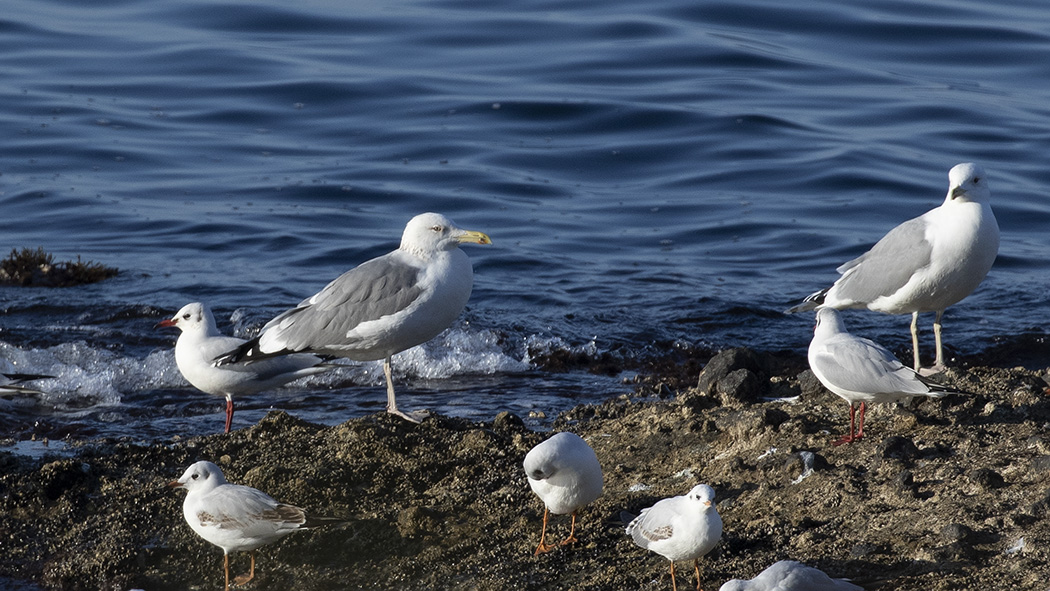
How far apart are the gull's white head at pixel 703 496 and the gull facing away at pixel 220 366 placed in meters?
3.61

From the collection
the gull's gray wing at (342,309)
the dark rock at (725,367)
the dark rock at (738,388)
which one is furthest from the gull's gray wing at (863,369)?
the gull's gray wing at (342,309)

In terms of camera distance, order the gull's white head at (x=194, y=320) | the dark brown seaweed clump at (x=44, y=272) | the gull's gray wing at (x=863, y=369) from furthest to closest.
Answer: the dark brown seaweed clump at (x=44, y=272) < the gull's white head at (x=194, y=320) < the gull's gray wing at (x=863, y=369)

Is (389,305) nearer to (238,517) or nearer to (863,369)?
(238,517)

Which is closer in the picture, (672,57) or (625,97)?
(625,97)

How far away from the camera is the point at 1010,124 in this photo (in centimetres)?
1934

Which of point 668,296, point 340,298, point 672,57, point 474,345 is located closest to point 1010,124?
point 672,57

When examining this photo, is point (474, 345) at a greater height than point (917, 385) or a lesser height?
lesser

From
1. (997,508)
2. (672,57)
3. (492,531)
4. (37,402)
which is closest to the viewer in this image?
Result: (997,508)

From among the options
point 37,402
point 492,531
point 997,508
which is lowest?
point 37,402

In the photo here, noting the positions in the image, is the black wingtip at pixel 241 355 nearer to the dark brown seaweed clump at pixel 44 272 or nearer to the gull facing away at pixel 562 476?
the gull facing away at pixel 562 476

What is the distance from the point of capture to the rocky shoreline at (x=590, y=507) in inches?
204

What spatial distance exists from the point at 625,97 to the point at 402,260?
1358 centimetres

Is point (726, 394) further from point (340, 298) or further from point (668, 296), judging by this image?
point (668, 296)

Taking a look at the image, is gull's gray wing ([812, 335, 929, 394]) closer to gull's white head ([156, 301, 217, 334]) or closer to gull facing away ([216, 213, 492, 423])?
gull facing away ([216, 213, 492, 423])
